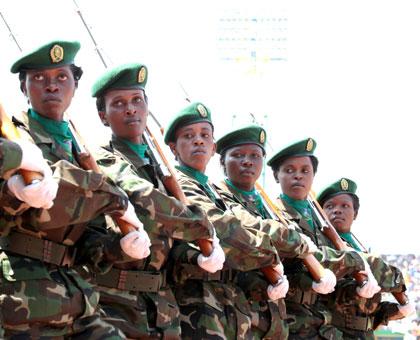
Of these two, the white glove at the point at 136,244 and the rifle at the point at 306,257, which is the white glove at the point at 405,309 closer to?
the rifle at the point at 306,257

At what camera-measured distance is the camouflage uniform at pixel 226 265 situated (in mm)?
7332

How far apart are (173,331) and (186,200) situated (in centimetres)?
86

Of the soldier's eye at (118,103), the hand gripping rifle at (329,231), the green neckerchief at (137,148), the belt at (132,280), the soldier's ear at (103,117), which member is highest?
the soldier's eye at (118,103)

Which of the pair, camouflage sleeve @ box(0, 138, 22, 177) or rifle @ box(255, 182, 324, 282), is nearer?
camouflage sleeve @ box(0, 138, 22, 177)

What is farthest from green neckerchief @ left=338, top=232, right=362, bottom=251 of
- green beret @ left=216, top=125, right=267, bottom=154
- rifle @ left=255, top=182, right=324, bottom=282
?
green beret @ left=216, top=125, right=267, bottom=154

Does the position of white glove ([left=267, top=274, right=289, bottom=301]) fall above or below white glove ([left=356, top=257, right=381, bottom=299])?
below

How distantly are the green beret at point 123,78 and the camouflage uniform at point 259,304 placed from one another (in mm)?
1738

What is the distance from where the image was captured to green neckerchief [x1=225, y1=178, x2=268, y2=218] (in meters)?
8.76

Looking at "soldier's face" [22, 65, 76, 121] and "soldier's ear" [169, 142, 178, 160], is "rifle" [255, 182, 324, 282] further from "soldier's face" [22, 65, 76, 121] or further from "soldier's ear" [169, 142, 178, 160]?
"soldier's face" [22, 65, 76, 121]

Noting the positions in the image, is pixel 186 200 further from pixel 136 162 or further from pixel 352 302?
pixel 352 302

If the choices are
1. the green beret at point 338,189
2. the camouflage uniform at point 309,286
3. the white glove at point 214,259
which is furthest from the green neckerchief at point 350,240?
the white glove at point 214,259

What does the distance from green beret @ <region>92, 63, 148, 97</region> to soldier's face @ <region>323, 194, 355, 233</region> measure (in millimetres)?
4033

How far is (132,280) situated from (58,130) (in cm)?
106

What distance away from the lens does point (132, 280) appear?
6609mm
